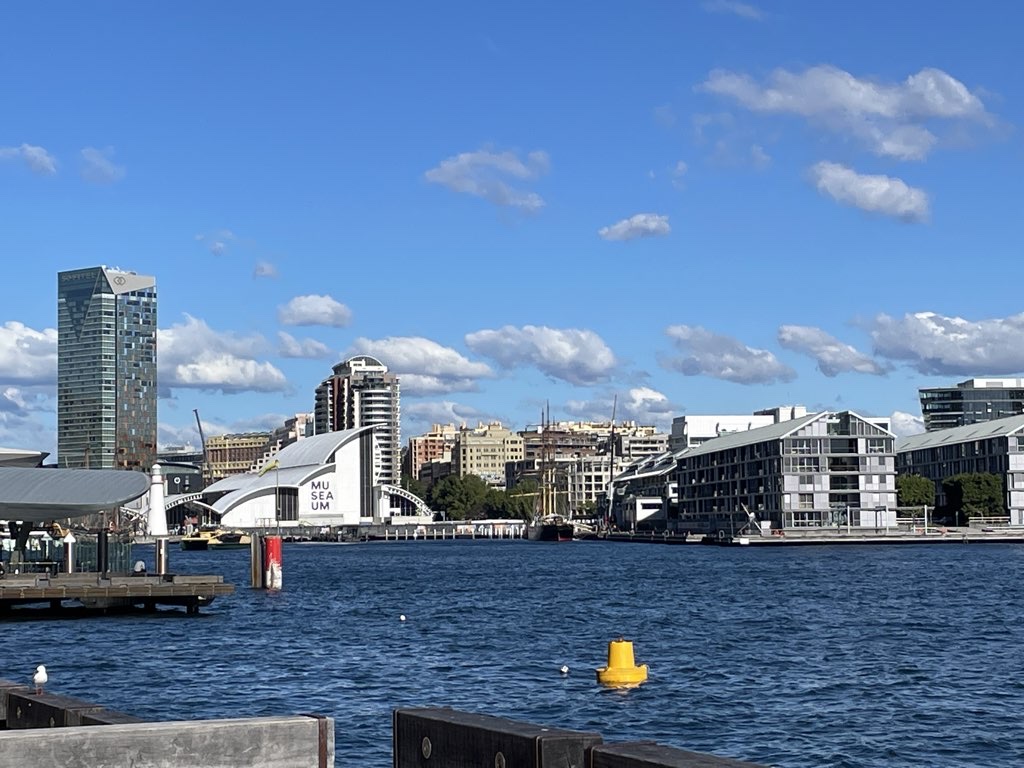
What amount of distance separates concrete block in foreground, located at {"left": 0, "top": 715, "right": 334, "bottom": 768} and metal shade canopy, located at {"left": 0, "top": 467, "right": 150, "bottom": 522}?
5918cm

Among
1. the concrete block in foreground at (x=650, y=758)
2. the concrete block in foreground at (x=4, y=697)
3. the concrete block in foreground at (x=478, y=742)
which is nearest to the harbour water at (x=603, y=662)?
the concrete block in foreground at (x=4, y=697)

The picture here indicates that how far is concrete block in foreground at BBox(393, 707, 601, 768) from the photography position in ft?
33.0

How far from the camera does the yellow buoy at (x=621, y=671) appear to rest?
121ft

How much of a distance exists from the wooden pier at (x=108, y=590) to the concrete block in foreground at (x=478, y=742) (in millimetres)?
51774

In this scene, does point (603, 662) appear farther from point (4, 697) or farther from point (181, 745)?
point (181, 745)

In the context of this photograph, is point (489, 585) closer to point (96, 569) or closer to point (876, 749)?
point (96, 569)

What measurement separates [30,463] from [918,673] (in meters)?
76.5

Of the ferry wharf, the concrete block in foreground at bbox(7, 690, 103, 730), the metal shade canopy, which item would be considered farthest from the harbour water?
the ferry wharf

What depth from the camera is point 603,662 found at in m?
43.3

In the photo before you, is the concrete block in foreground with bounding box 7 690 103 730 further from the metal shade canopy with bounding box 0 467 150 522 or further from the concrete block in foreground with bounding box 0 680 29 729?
the metal shade canopy with bounding box 0 467 150 522

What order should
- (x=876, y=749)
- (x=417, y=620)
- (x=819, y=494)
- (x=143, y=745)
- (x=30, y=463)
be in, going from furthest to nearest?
(x=819, y=494)
(x=30, y=463)
(x=417, y=620)
(x=876, y=749)
(x=143, y=745)

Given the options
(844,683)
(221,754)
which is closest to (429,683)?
(844,683)

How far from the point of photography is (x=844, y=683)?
1490 inches

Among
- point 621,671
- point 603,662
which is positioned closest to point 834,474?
point 603,662
